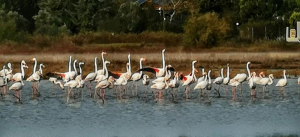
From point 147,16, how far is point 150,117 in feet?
120

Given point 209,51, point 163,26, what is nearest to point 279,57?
point 209,51

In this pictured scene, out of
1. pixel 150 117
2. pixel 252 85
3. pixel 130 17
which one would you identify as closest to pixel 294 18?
pixel 130 17

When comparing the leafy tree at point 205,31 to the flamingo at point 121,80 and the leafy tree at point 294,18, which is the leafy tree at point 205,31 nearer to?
the leafy tree at point 294,18

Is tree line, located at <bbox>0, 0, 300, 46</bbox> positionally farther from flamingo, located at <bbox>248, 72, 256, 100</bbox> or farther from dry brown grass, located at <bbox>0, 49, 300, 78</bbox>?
flamingo, located at <bbox>248, 72, 256, 100</bbox>

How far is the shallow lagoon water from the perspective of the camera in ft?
63.8

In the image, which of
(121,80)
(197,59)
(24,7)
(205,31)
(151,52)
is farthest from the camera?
(24,7)

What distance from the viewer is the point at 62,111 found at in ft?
77.0

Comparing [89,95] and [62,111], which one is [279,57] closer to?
[89,95]

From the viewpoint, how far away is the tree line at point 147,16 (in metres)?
53.7

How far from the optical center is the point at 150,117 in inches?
864

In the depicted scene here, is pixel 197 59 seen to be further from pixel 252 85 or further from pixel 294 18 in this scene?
pixel 294 18

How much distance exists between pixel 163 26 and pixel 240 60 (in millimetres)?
19815

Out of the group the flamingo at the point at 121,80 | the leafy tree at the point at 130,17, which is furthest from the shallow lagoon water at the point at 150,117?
the leafy tree at the point at 130,17

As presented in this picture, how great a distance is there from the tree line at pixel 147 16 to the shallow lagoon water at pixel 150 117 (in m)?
25.4
